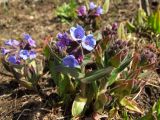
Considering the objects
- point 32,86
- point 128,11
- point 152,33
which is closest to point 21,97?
point 32,86

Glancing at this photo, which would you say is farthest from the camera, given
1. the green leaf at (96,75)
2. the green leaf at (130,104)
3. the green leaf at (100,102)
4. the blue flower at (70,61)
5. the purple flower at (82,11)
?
the purple flower at (82,11)

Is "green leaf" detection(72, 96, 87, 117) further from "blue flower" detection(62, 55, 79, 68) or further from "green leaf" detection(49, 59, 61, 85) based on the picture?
"blue flower" detection(62, 55, 79, 68)

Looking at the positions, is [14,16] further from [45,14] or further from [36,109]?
[36,109]

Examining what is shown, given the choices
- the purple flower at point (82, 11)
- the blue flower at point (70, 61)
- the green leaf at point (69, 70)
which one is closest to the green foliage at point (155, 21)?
the purple flower at point (82, 11)

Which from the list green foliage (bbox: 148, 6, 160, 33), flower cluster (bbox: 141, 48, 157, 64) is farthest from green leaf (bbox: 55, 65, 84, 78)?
green foliage (bbox: 148, 6, 160, 33)

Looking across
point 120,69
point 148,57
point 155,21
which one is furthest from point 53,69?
point 155,21

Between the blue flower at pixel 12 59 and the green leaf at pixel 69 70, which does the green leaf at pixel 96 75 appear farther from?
the blue flower at pixel 12 59

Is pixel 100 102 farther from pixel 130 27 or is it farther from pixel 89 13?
pixel 130 27
